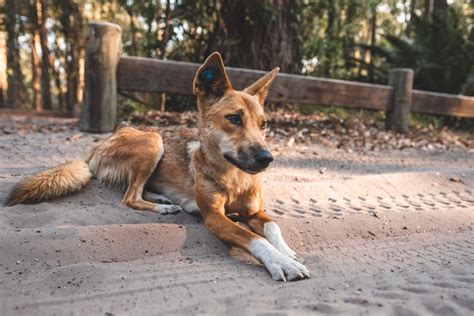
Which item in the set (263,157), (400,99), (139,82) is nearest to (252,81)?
(139,82)

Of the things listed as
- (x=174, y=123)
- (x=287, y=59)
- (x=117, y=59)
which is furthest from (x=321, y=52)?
(x=117, y=59)

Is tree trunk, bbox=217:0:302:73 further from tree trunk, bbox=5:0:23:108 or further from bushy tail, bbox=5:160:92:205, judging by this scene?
tree trunk, bbox=5:0:23:108

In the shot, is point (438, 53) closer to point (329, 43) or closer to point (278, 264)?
point (329, 43)

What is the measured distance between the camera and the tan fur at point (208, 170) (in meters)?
2.94

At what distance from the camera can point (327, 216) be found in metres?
3.76

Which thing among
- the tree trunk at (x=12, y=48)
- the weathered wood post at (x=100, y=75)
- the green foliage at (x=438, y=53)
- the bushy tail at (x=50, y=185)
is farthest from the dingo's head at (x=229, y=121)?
the tree trunk at (x=12, y=48)

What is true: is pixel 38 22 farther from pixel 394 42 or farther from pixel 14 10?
pixel 394 42

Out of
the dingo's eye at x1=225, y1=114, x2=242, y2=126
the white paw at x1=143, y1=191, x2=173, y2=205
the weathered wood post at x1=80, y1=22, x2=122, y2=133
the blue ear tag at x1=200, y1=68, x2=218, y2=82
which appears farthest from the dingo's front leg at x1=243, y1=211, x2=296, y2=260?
the weathered wood post at x1=80, y1=22, x2=122, y2=133

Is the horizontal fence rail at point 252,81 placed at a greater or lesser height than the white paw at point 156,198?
greater

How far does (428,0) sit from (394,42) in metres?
5.11

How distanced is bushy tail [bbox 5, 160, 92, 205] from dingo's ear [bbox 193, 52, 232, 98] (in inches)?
54.2

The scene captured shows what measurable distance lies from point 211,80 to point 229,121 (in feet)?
1.60

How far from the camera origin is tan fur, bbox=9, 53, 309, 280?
116 inches

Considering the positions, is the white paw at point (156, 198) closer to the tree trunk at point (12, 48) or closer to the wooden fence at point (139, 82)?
the wooden fence at point (139, 82)
